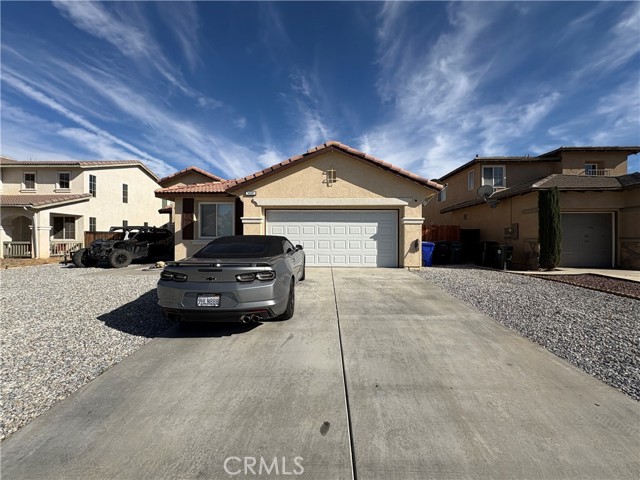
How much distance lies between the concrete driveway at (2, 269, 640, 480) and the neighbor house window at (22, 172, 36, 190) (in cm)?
2240

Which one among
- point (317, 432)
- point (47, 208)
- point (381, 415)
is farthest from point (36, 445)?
point (47, 208)

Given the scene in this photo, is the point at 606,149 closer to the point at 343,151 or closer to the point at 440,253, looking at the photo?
the point at 440,253

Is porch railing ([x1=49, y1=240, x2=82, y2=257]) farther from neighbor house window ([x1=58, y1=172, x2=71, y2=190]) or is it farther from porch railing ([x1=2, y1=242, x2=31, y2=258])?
neighbor house window ([x1=58, y1=172, x2=71, y2=190])

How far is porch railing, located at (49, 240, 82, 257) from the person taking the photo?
1608 cm

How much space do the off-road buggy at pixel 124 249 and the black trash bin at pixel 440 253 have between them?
43.2 ft

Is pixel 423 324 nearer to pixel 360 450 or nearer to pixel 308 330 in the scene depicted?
pixel 308 330

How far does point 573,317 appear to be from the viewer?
5137mm

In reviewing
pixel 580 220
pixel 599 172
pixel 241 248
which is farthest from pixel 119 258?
pixel 599 172

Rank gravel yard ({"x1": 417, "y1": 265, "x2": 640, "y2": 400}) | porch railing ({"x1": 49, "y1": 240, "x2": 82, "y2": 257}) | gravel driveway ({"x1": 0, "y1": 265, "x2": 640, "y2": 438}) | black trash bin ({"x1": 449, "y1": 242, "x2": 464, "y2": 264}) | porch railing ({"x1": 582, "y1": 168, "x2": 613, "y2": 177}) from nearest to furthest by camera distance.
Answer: gravel driveway ({"x1": 0, "y1": 265, "x2": 640, "y2": 438}) < gravel yard ({"x1": 417, "y1": 265, "x2": 640, "y2": 400}) < black trash bin ({"x1": 449, "y1": 242, "x2": 464, "y2": 264}) < porch railing ({"x1": 582, "y1": 168, "x2": 613, "y2": 177}) < porch railing ({"x1": 49, "y1": 240, "x2": 82, "y2": 257})

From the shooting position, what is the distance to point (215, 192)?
1154cm

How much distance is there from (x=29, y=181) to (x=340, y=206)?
21329 millimetres

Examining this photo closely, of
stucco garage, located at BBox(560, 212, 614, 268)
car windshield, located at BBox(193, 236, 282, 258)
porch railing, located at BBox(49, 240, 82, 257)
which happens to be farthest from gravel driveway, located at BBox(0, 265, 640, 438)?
porch railing, located at BBox(49, 240, 82, 257)

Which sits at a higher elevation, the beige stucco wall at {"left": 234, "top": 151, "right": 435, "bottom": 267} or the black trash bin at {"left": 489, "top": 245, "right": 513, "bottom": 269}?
the beige stucco wall at {"left": 234, "top": 151, "right": 435, "bottom": 267}

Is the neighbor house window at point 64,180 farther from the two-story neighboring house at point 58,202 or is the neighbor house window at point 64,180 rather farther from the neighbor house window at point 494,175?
the neighbor house window at point 494,175
